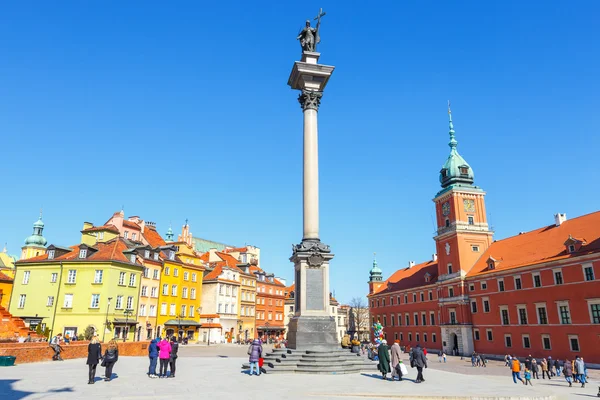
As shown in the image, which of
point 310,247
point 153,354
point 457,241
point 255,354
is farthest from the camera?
point 457,241

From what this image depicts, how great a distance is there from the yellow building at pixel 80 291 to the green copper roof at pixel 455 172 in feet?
171

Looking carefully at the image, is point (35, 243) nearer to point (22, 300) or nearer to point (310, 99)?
point (22, 300)

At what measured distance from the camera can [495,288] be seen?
2274 inches

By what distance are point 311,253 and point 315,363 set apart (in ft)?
17.5

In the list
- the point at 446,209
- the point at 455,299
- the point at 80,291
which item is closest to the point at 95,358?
the point at 80,291

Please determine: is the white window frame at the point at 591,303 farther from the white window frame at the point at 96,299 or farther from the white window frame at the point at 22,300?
the white window frame at the point at 22,300

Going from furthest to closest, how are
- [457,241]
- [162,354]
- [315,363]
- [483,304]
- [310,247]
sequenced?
[457,241], [483,304], [310,247], [315,363], [162,354]

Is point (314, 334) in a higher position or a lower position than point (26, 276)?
lower

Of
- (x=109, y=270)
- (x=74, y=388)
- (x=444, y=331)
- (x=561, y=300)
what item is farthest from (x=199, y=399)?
(x=444, y=331)

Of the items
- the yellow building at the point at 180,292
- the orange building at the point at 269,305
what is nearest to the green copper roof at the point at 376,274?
the orange building at the point at 269,305

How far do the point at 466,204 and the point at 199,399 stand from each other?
6584 cm

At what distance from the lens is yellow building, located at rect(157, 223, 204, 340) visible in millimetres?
56978

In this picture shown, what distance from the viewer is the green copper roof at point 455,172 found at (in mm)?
72375

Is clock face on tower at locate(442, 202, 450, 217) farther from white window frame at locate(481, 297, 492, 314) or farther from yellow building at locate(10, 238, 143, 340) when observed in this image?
yellow building at locate(10, 238, 143, 340)
